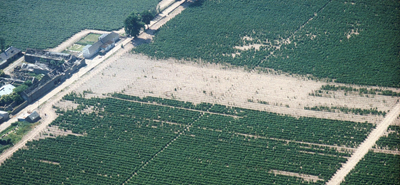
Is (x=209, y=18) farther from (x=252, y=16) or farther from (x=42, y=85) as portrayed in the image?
(x=42, y=85)

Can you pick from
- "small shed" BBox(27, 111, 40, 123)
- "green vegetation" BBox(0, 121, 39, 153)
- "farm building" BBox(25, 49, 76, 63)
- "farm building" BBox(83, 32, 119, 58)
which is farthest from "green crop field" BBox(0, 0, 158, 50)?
"green vegetation" BBox(0, 121, 39, 153)

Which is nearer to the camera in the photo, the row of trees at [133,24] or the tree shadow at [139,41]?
the row of trees at [133,24]

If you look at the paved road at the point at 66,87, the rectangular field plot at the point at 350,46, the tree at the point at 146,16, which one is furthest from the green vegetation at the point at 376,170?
the tree at the point at 146,16

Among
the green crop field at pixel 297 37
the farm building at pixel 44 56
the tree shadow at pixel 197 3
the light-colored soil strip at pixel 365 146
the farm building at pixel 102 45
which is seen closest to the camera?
the light-colored soil strip at pixel 365 146

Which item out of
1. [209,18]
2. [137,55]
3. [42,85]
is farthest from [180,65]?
[42,85]

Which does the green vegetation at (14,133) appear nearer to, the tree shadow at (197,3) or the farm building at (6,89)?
the farm building at (6,89)

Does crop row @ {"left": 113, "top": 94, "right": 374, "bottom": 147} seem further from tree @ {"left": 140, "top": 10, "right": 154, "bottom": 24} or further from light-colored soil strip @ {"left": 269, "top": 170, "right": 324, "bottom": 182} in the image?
tree @ {"left": 140, "top": 10, "right": 154, "bottom": 24}
